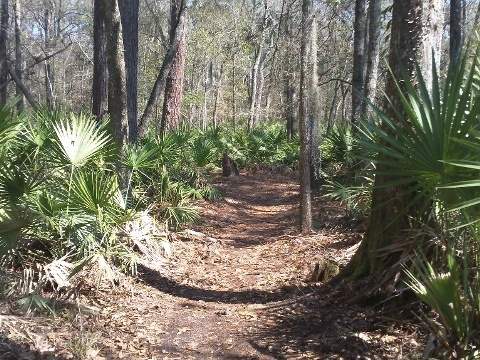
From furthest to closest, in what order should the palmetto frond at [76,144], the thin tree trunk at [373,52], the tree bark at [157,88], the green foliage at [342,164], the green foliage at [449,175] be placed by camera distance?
1. the tree bark at [157,88]
2. the thin tree trunk at [373,52]
3. the green foliage at [342,164]
4. the palmetto frond at [76,144]
5. the green foliage at [449,175]

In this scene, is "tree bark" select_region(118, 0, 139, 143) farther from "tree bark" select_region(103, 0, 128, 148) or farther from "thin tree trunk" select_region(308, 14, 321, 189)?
"thin tree trunk" select_region(308, 14, 321, 189)

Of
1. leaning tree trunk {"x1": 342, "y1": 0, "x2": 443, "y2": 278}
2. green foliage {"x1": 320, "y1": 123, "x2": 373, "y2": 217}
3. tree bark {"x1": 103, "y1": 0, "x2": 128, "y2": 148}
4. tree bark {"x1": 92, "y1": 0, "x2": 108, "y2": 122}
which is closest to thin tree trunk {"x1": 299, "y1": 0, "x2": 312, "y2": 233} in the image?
green foliage {"x1": 320, "y1": 123, "x2": 373, "y2": 217}

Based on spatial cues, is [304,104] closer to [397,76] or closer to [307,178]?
[307,178]

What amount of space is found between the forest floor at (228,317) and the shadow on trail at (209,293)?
1cm

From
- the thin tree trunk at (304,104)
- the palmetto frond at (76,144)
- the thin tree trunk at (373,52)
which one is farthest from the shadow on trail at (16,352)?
the thin tree trunk at (373,52)

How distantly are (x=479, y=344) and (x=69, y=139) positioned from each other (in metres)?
4.30

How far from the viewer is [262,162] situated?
736 inches

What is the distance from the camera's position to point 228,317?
5320mm

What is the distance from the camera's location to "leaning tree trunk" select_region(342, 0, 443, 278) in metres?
4.56

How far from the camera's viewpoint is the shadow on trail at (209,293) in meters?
5.91

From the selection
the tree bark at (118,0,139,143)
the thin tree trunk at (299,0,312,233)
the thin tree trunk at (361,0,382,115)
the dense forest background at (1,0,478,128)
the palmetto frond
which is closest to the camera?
the palmetto frond

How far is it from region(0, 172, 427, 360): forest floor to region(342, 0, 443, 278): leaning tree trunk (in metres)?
0.40

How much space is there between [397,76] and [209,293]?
10.9 feet

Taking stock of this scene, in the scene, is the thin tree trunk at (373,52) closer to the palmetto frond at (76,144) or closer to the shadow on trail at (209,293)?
the shadow on trail at (209,293)
